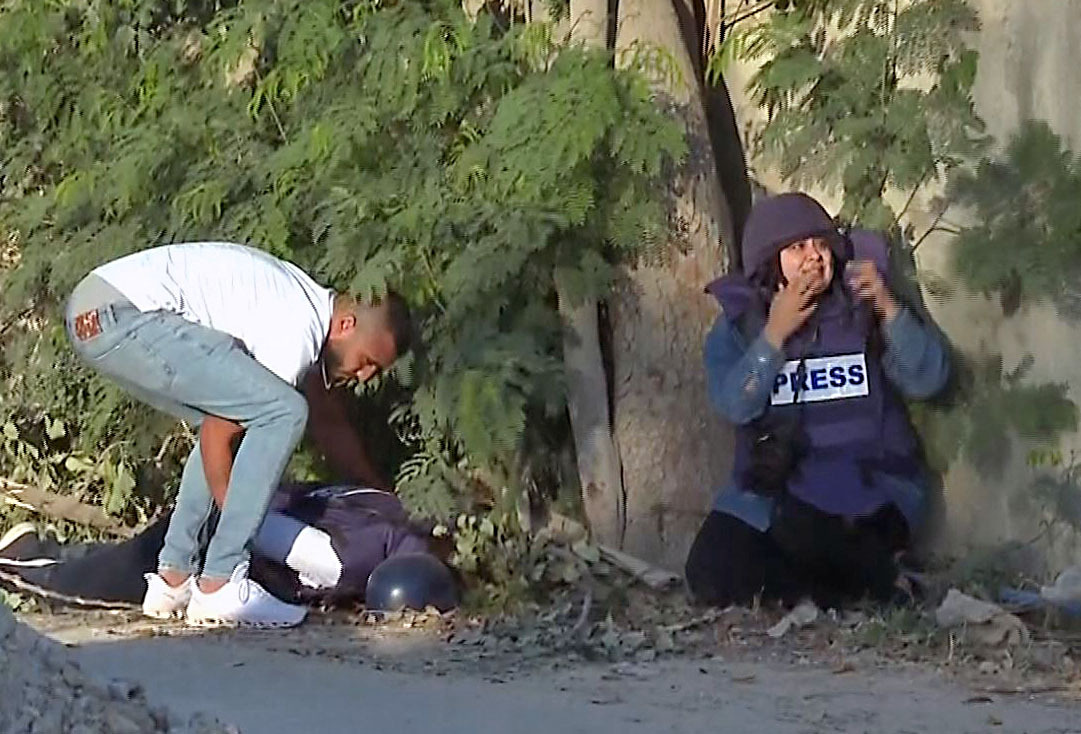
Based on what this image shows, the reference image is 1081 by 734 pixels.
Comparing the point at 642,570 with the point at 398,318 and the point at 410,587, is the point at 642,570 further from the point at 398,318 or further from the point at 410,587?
the point at 398,318

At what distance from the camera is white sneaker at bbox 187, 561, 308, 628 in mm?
5621

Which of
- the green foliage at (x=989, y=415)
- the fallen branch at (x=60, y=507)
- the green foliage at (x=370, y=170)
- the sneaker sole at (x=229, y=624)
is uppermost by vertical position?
the green foliage at (x=370, y=170)

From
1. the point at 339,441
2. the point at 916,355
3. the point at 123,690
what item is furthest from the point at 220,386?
the point at 916,355

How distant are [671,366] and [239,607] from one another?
1.63 m

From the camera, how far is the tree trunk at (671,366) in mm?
6219

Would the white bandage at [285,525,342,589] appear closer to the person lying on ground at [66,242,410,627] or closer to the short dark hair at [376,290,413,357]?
the person lying on ground at [66,242,410,627]

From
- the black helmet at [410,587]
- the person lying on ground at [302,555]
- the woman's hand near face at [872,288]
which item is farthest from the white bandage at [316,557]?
the woman's hand near face at [872,288]

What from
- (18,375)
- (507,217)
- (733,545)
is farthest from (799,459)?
(18,375)

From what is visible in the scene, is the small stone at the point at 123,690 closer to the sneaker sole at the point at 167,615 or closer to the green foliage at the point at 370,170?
the sneaker sole at the point at 167,615

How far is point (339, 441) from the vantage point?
6551 millimetres

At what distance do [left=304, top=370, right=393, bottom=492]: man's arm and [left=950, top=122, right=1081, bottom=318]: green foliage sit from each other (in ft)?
7.06

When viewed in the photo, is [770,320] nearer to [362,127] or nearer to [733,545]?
[733,545]

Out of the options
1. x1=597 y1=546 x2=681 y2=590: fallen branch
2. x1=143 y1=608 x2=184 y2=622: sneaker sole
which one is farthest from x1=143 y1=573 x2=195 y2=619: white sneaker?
x1=597 y1=546 x2=681 y2=590: fallen branch

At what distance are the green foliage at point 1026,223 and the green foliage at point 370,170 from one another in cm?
94
